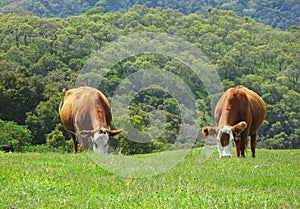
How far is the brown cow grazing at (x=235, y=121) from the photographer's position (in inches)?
724

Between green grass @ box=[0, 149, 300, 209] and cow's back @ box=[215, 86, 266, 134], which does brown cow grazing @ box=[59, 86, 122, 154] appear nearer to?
cow's back @ box=[215, 86, 266, 134]

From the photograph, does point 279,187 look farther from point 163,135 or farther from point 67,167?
point 163,135

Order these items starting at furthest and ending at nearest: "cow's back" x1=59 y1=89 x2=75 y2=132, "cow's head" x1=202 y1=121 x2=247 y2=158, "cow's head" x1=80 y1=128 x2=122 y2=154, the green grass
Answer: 1. "cow's back" x1=59 y1=89 x2=75 y2=132
2. "cow's head" x1=202 y1=121 x2=247 y2=158
3. "cow's head" x1=80 y1=128 x2=122 y2=154
4. the green grass

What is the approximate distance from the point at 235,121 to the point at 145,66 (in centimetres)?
10320

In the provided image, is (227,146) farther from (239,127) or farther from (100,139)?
(100,139)

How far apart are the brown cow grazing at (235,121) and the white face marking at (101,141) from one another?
3459 millimetres

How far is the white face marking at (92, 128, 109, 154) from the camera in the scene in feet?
58.0

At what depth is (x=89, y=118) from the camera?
19281mm

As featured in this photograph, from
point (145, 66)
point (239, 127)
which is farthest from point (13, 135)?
point (145, 66)

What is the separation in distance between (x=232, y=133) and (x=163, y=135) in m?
46.4

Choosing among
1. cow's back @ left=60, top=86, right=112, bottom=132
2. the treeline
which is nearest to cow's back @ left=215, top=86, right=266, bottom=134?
cow's back @ left=60, top=86, right=112, bottom=132

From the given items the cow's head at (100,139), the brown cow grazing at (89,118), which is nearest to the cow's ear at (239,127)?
the brown cow grazing at (89,118)

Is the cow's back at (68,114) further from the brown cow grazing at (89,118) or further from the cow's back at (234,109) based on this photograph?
the cow's back at (234,109)

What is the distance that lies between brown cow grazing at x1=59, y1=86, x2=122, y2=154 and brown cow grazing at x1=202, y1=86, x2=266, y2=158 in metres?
3.38
